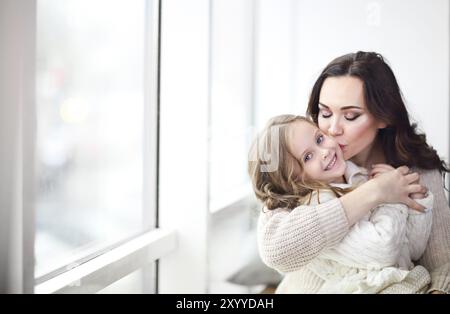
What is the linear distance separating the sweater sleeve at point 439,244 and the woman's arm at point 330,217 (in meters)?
0.05

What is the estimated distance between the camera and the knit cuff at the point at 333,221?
112 cm

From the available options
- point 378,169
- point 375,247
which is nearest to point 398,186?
point 378,169

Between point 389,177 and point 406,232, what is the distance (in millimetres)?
141

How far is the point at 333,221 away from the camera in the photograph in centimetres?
112

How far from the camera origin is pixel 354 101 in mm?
1130

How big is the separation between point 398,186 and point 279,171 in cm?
30

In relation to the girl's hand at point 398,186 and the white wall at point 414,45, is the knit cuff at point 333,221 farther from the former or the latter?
the white wall at point 414,45

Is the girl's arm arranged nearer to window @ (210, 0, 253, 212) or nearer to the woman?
the woman

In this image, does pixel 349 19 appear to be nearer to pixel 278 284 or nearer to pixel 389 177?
pixel 389 177

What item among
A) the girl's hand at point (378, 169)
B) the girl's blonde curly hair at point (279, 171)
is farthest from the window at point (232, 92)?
the girl's hand at point (378, 169)

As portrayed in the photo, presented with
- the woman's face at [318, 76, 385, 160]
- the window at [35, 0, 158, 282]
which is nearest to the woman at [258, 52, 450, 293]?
the woman's face at [318, 76, 385, 160]

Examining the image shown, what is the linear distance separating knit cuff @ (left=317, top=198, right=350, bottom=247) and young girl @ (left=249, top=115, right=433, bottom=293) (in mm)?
18

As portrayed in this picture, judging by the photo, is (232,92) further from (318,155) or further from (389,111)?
(389,111)
